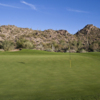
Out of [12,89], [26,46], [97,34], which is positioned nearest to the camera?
[12,89]

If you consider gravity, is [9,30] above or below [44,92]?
above

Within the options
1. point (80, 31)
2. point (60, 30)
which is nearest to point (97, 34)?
point (80, 31)

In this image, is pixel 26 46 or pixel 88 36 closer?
pixel 26 46

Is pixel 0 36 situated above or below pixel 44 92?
above

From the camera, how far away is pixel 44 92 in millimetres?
4824

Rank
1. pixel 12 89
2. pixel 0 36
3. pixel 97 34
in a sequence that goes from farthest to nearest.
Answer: pixel 97 34, pixel 0 36, pixel 12 89

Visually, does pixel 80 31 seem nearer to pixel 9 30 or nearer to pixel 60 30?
pixel 60 30

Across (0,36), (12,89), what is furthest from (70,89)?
(0,36)

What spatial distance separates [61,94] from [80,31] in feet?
489

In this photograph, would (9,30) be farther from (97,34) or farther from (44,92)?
(44,92)

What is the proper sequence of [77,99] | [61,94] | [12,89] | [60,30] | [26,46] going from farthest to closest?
[60,30] < [26,46] < [12,89] < [61,94] < [77,99]

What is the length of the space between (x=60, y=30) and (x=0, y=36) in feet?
223

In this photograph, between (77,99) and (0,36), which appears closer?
(77,99)

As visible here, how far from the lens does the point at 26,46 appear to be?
6856 centimetres
